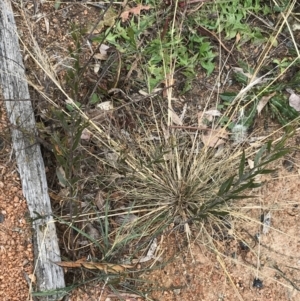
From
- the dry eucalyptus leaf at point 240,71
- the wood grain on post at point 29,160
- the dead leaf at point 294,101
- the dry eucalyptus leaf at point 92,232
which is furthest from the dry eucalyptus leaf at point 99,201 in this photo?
the dead leaf at point 294,101

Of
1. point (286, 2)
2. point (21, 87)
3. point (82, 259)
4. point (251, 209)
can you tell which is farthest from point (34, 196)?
point (286, 2)

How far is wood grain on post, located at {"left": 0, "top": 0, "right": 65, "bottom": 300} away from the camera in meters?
2.02

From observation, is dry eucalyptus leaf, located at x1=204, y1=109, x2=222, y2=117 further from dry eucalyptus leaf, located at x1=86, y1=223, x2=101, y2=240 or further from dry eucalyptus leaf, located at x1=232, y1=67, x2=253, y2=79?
dry eucalyptus leaf, located at x1=86, y1=223, x2=101, y2=240

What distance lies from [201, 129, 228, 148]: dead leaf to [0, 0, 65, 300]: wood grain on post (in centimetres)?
74

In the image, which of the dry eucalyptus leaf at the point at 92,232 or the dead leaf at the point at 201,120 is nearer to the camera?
the dry eucalyptus leaf at the point at 92,232

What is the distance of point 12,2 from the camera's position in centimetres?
225

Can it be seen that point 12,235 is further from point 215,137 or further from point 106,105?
point 215,137

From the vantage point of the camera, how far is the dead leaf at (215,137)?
2.33 meters

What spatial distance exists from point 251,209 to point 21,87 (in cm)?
113

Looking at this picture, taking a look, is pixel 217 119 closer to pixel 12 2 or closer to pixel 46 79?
pixel 46 79

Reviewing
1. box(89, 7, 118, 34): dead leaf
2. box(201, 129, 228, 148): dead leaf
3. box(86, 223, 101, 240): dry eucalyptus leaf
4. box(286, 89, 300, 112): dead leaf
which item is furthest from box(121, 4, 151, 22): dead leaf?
box(86, 223, 101, 240): dry eucalyptus leaf

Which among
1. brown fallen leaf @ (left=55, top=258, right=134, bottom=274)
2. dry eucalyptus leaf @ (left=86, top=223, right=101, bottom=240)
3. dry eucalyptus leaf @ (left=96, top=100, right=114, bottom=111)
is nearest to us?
brown fallen leaf @ (left=55, top=258, right=134, bottom=274)

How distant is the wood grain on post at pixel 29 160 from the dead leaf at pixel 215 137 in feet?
2.44

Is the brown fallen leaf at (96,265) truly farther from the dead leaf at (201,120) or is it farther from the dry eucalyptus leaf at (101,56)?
the dry eucalyptus leaf at (101,56)
